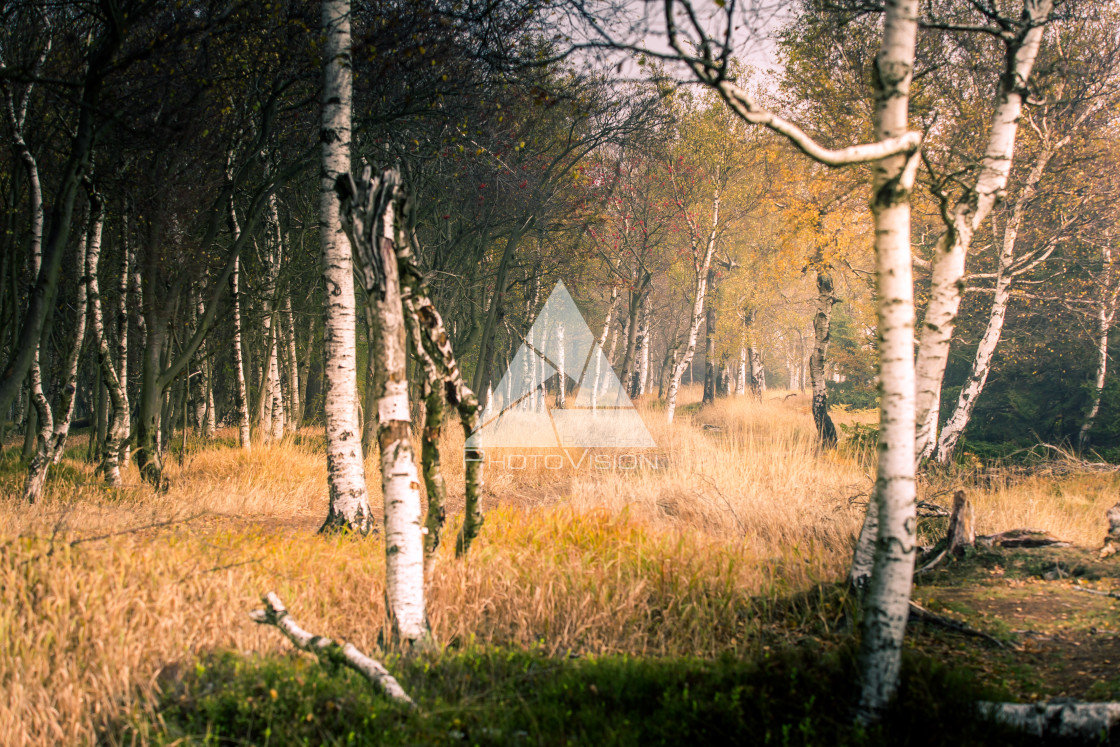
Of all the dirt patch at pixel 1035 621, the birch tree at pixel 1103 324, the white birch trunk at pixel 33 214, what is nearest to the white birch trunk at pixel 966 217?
the dirt patch at pixel 1035 621

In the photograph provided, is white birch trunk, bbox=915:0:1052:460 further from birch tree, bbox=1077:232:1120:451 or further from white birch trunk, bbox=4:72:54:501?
white birch trunk, bbox=4:72:54:501

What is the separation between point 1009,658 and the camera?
3600 mm

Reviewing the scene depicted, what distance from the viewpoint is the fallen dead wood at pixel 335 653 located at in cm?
296

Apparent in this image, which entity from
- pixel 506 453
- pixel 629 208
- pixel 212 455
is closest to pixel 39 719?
pixel 212 455

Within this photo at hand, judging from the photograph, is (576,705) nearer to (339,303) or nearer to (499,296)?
(339,303)

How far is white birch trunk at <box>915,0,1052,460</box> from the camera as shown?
4809 mm

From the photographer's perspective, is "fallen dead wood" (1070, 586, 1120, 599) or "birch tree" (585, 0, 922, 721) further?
"fallen dead wood" (1070, 586, 1120, 599)

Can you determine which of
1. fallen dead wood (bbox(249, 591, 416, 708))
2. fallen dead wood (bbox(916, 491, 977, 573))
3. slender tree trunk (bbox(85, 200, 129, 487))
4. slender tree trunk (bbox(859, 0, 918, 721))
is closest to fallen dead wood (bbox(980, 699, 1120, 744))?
slender tree trunk (bbox(859, 0, 918, 721))

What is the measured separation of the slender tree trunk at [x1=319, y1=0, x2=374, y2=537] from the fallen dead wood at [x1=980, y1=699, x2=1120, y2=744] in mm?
4944

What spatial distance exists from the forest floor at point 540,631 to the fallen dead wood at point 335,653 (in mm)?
68

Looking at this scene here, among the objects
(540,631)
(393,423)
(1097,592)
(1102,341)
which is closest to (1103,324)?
(1102,341)

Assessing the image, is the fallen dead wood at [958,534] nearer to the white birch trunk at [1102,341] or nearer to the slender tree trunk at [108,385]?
the white birch trunk at [1102,341]

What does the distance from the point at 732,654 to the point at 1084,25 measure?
12102 mm

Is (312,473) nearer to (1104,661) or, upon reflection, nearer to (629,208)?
(1104,661)
